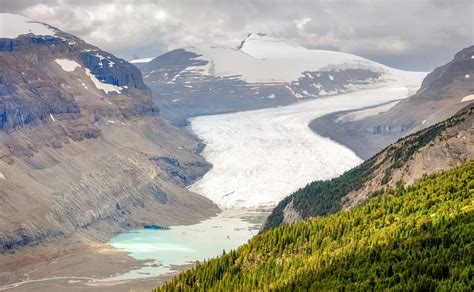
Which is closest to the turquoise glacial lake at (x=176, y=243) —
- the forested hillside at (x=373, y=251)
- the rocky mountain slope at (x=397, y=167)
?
the rocky mountain slope at (x=397, y=167)

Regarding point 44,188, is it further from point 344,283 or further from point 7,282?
point 344,283

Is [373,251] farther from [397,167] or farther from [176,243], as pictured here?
[176,243]

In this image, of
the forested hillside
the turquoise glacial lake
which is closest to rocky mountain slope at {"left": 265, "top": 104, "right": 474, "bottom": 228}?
the forested hillside

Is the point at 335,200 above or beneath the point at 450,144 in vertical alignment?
beneath

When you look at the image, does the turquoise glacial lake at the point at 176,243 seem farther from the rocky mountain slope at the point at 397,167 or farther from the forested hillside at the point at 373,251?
the forested hillside at the point at 373,251

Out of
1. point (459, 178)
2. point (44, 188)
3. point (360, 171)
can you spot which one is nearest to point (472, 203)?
point (459, 178)

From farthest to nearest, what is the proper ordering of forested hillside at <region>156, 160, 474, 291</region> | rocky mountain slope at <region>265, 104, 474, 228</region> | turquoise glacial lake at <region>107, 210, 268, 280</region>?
turquoise glacial lake at <region>107, 210, 268, 280</region> < rocky mountain slope at <region>265, 104, 474, 228</region> < forested hillside at <region>156, 160, 474, 291</region>

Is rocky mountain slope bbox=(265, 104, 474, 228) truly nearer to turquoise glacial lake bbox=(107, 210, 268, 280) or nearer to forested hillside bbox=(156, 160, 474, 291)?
forested hillside bbox=(156, 160, 474, 291)
